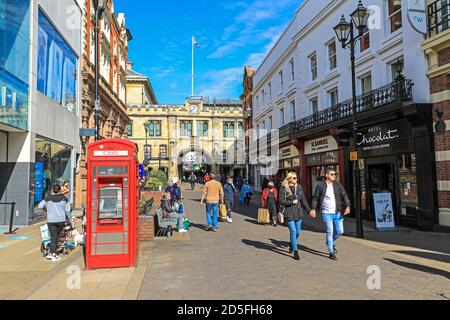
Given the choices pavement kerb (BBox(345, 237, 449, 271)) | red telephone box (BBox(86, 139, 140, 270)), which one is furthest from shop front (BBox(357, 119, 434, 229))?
red telephone box (BBox(86, 139, 140, 270))

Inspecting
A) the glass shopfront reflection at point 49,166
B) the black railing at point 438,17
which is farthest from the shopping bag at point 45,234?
the black railing at point 438,17

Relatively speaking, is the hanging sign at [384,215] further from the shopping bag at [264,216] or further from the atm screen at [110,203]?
the atm screen at [110,203]

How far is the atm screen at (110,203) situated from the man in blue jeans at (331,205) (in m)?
3.93

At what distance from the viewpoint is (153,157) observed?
54.6m

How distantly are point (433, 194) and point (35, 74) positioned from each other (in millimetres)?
14183

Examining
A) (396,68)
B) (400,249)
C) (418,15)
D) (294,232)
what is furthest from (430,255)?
(396,68)

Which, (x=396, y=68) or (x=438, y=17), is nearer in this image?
(x=438, y=17)

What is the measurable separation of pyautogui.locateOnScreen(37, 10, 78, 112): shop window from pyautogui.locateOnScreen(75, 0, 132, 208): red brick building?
207cm

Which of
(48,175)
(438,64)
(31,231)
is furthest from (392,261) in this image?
(48,175)

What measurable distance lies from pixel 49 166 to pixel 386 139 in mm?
13480

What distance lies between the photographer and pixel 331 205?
819 centimetres

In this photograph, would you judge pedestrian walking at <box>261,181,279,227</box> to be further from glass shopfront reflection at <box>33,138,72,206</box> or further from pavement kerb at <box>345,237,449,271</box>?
glass shopfront reflection at <box>33,138,72,206</box>

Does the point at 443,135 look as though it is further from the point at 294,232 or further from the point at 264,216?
the point at 294,232

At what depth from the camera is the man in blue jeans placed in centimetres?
815
